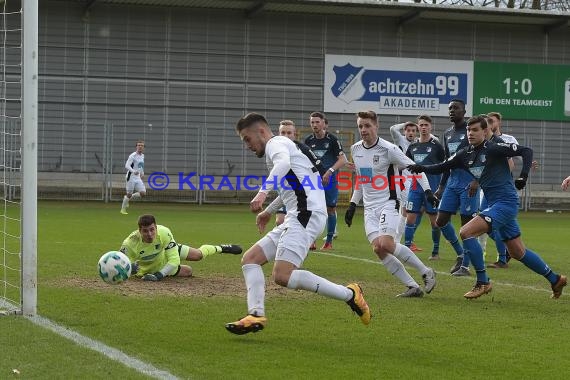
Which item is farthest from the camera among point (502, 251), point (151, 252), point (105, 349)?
point (502, 251)

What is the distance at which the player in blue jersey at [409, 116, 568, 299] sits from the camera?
10.0 meters

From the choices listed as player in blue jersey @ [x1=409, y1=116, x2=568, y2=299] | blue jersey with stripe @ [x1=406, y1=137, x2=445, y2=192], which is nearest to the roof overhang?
blue jersey with stripe @ [x1=406, y1=137, x2=445, y2=192]

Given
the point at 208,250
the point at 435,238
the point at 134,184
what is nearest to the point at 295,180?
the point at 208,250

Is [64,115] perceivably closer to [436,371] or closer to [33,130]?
[33,130]

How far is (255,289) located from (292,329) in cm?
57

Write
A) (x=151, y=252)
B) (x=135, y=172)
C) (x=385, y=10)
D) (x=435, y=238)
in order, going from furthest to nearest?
1. (x=385, y=10)
2. (x=135, y=172)
3. (x=435, y=238)
4. (x=151, y=252)

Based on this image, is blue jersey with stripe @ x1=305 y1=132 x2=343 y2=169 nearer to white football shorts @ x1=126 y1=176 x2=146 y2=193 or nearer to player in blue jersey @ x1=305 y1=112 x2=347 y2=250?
player in blue jersey @ x1=305 y1=112 x2=347 y2=250

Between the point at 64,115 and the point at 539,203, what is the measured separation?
17.6 m

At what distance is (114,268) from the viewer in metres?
9.80

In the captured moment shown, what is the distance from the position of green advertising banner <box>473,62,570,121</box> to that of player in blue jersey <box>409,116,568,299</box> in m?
26.2

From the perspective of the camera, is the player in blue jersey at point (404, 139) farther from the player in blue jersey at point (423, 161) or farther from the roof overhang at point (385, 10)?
the roof overhang at point (385, 10)

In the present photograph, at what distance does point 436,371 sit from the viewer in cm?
636

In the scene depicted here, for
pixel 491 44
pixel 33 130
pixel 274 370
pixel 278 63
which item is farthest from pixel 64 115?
pixel 274 370

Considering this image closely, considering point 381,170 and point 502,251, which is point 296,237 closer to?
point 381,170
